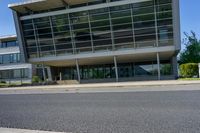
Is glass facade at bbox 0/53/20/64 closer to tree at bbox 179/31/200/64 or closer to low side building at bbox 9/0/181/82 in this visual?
low side building at bbox 9/0/181/82

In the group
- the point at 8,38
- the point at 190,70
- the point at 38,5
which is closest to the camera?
the point at 190,70

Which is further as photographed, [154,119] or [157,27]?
[157,27]

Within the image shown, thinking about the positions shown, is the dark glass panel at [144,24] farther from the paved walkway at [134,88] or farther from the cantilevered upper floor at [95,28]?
the paved walkway at [134,88]

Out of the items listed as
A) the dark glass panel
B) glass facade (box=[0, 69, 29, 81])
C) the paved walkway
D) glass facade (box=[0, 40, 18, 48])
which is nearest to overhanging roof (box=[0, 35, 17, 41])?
glass facade (box=[0, 40, 18, 48])

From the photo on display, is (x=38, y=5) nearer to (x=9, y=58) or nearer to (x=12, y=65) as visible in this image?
(x=12, y=65)

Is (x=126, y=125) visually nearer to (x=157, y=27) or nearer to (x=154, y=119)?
(x=154, y=119)

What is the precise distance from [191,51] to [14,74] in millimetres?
40320

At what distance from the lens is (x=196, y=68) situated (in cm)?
3684

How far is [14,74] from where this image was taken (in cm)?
6212

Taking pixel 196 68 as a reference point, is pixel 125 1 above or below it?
above

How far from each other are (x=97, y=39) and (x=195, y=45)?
98.3 feet

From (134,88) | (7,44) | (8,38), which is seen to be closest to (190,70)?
(134,88)

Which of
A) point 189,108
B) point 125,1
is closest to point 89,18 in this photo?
point 125,1

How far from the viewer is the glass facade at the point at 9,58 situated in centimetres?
6194
